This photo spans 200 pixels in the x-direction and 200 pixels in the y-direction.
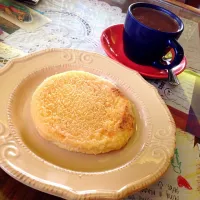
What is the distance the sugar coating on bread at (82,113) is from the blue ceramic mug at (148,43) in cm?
22

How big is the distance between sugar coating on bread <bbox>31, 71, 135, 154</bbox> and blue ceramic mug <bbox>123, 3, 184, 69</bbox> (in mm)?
216

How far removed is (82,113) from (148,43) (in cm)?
35

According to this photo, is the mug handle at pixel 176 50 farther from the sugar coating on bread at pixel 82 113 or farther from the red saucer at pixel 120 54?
the sugar coating on bread at pixel 82 113

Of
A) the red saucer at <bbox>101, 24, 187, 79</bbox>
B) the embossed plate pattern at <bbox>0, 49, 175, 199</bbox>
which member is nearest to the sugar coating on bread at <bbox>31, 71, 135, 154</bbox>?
the embossed plate pattern at <bbox>0, 49, 175, 199</bbox>

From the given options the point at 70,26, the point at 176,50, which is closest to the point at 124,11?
the point at 70,26

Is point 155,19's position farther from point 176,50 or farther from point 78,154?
point 78,154

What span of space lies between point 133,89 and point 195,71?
14.7 inches

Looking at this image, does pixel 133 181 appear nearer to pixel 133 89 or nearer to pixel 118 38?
pixel 133 89

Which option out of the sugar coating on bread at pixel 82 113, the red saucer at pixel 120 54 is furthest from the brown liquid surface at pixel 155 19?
the sugar coating on bread at pixel 82 113

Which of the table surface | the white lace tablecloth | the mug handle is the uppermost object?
the mug handle

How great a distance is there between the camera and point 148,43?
32.8 inches

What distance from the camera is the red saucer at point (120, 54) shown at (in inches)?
34.5

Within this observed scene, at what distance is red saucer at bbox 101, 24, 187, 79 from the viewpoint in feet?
2.88

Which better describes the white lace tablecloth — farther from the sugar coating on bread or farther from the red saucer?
the sugar coating on bread
